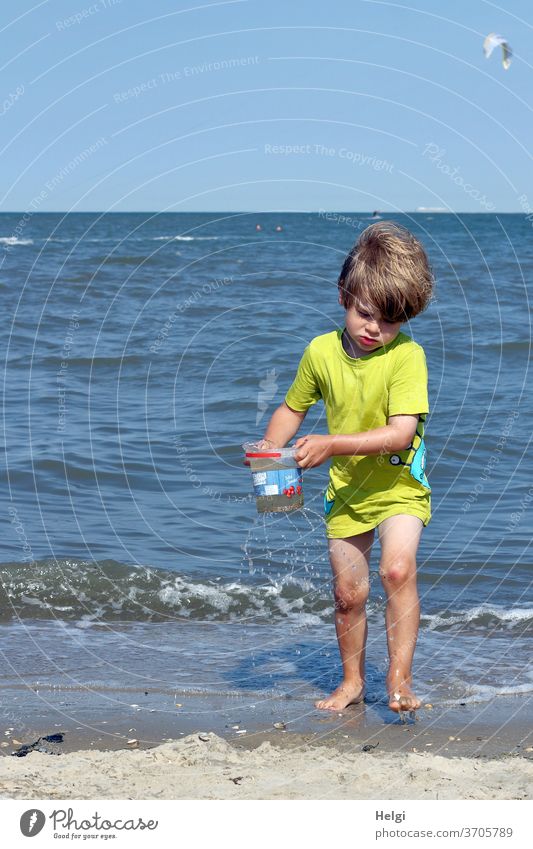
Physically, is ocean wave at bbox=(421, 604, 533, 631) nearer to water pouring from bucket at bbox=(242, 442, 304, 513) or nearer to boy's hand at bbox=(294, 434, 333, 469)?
water pouring from bucket at bbox=(242, 442, 304, 513)

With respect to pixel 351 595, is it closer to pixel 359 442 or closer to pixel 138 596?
pixel 359 442

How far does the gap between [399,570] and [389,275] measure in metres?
1.12

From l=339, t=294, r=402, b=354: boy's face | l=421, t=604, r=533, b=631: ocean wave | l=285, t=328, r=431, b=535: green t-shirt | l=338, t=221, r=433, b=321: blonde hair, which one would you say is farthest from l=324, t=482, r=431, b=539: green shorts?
l=421, t=604, r=533, b=631: ocean wave

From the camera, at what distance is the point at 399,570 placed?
4.16 m

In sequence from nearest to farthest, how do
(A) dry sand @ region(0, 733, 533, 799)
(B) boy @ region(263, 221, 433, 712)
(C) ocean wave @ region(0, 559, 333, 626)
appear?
(A) dry sand @ region(0, 733, 533, 799), (B) boy @ region(263, 221, 433, 712), (C) ocean wave @ region(0, 559, 333, 626)

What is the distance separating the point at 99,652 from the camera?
206 inches

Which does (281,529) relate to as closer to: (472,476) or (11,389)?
(472,476)

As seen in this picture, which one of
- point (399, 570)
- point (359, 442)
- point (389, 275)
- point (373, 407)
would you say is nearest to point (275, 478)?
point (359, 442)

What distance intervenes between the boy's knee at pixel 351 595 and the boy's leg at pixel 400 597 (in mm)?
149

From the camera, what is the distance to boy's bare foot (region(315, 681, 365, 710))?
14.5 feet

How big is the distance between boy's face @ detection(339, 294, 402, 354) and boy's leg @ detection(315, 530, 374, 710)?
763 millimetres

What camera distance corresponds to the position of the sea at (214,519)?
513 cm

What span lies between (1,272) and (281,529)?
15701 mm

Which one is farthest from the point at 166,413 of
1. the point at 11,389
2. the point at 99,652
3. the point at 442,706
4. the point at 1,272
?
the point at 1,272
